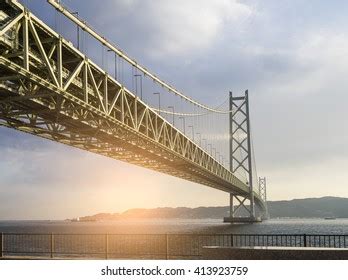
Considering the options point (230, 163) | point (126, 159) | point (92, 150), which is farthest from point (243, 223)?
point (92, 150)

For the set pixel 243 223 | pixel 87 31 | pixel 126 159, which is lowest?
pixel 243 223

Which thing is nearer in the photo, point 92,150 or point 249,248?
point 249,248

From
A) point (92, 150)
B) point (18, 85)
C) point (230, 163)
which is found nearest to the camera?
point (18, 85)

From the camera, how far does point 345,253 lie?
51.2 ft

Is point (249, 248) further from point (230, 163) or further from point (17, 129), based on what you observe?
point (230, 163)

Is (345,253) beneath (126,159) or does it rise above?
beneath

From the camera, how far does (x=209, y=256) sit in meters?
16.9

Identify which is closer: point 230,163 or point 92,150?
point 92,150
